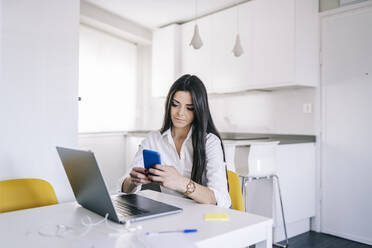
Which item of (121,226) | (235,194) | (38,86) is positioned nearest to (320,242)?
(235,194)

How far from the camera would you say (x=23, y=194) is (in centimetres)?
143

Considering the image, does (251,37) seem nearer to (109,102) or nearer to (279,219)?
(279,219)

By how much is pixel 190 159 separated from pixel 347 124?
2.03 m

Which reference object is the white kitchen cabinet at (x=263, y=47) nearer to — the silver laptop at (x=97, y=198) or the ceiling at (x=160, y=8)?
the ceiling at (x=160, y=8)

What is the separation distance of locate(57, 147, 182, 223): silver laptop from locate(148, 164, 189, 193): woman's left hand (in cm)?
8

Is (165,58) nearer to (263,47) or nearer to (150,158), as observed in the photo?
(263,47)

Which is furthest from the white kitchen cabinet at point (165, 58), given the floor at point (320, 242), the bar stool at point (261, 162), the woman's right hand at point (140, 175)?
the woman's right hand at point (140, 175)

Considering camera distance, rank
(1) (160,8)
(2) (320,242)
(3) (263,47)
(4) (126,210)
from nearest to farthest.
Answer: (4) (126,210), (2) (320,242), (3) (263,47), (1) (160,8)

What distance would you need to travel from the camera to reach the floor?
277 cm

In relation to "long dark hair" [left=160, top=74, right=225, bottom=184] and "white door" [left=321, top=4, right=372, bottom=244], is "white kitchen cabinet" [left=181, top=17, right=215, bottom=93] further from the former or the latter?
"long dark hair" [left=160, top=74, right=225, bottom=184]

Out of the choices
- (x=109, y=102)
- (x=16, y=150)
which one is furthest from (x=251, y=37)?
(x=16, y=150)

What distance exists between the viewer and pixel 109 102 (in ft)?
14.7

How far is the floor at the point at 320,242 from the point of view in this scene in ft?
9.08

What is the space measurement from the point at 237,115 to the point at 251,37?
3.21ft
